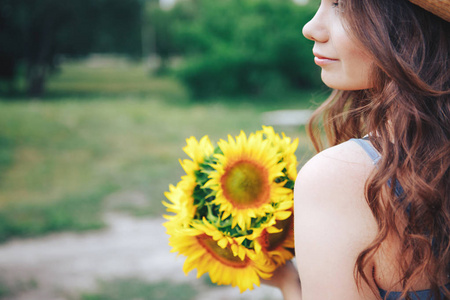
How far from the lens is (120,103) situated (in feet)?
51.4

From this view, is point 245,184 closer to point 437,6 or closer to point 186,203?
point 186,203

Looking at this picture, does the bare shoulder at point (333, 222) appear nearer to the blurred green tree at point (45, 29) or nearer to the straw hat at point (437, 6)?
the straw hat at point (437, 6)

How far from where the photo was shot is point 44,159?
27.5 feet

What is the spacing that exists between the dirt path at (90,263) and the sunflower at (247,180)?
2.66m

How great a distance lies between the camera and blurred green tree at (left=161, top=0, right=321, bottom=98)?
62.6ft

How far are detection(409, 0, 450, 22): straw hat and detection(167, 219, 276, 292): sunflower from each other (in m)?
0.74

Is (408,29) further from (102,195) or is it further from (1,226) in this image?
(102,195)

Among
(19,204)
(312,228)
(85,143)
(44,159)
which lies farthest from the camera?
(85,143)

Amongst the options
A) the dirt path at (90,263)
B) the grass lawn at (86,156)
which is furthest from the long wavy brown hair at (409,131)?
the grass lawn at (86,156)

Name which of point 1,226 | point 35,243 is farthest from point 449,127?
point 1,226

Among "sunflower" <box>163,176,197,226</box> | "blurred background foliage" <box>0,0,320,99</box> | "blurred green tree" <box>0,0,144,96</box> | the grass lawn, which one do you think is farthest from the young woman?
"blurred green tree" <box>0,0,144,96</box>

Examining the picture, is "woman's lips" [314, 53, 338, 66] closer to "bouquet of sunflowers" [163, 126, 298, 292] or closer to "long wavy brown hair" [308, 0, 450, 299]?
"long wavy brown hair" [308, 0, 450, 299]

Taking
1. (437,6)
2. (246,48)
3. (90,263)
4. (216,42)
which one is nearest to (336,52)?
(437,6)

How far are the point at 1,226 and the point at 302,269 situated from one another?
519 centimetres
